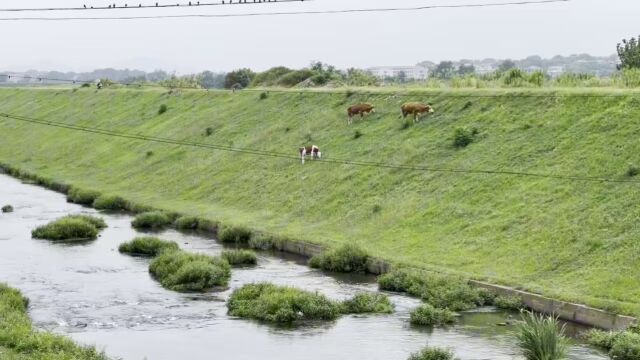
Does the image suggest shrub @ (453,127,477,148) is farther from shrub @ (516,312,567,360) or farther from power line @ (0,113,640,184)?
shrub @ (516,312,567,360)

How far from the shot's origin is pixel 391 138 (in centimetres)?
5712

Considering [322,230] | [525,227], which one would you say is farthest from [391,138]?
[525,227]

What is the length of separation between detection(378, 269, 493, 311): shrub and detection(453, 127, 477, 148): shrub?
52.1 ft

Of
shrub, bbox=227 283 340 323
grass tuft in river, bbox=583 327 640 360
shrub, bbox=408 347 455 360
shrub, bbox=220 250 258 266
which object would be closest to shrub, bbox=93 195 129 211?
shrub, bbox=220 250 258 266

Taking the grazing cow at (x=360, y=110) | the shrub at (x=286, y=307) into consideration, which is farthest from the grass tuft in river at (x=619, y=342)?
the grazing cow at (x=360, y=110)

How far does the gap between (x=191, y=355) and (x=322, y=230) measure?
19887 mm

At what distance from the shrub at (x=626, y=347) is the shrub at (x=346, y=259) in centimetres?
1501

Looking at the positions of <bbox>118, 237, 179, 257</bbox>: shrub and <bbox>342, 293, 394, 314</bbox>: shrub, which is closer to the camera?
<bbox>342, 293, 394, 314</bbox>: shrub

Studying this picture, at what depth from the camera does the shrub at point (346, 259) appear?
40.4m

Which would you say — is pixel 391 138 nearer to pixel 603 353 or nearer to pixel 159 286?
pixel 159 286

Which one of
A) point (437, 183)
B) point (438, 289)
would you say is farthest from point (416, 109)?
point (438, 289)

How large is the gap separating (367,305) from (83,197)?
1487 inches

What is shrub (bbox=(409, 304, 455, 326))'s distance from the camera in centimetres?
3138

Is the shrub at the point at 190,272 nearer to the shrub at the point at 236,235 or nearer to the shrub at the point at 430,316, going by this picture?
the shrub at the point at 236,235
